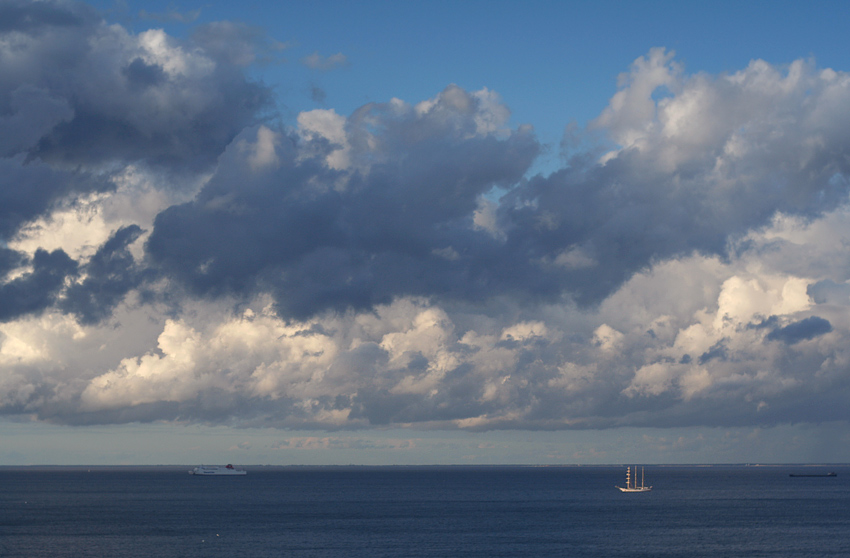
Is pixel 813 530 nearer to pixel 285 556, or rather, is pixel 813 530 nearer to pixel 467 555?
pixel 467 555

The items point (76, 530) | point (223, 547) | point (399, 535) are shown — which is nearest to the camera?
point (223, 547)

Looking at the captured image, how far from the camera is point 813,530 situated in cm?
19850

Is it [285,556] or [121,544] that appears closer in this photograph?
[285,556]

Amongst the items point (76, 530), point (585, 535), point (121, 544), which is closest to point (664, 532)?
point (585, 535)

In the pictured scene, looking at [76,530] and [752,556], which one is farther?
[76,530]

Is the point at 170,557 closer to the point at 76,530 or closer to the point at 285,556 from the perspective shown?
the point at 285,556

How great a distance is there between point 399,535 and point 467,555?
33.4 meters

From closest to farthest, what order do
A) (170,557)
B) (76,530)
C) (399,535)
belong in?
(170,557) → (399,535) → (76,530)

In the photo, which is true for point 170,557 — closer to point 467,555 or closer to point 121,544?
point 121,544

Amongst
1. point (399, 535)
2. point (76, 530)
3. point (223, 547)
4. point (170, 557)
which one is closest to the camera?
point (170, 557)

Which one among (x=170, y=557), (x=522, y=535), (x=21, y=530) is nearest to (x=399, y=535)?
(x=522, y=535)

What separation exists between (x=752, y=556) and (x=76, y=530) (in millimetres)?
147861

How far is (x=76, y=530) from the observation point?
195 meters

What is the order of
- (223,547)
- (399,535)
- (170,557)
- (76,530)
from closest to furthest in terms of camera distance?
(170,557) < (223,547) < (399,535) < (76,530)
